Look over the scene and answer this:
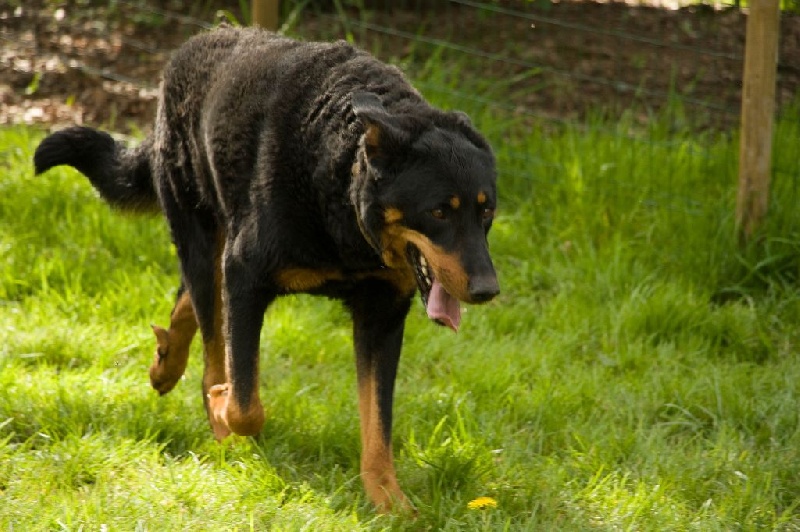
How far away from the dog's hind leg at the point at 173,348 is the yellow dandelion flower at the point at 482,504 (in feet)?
4.63

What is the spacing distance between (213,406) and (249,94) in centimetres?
119

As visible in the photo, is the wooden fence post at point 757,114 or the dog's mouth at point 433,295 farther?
the wooden fence post at point 757,114

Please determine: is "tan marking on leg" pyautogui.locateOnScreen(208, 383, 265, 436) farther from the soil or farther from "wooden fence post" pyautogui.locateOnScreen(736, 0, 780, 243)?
the soil

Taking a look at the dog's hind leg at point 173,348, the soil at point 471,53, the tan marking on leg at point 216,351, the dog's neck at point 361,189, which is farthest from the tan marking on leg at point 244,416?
the soil at point 471,53

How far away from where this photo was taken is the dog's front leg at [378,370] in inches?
158

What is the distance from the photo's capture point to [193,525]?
3.66 meters

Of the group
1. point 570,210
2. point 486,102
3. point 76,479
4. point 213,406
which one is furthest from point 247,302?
point 486,102

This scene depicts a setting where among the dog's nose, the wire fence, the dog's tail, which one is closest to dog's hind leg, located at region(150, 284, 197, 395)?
the dog's tail

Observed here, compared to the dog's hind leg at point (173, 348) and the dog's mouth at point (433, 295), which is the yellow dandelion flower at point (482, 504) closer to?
the dog's mouth at point (433, 295)

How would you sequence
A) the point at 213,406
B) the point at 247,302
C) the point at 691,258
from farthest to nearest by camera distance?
the point at 691,258 → the point at 213,406 → the point at 247,302

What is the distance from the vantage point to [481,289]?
11.2 feet

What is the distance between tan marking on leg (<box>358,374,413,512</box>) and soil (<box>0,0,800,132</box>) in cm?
321

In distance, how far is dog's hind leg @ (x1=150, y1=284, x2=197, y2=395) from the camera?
15.1ft

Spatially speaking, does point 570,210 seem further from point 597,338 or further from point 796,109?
point 796,109
